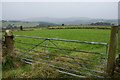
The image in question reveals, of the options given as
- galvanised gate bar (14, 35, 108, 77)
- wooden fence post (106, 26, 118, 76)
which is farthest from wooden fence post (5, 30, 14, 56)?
→ wooden fence post (106, 26, 118, 76)

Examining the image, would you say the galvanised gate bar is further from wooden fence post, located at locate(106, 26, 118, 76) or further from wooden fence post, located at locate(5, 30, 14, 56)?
wooden fence post, located at locate(5, 30, 14, 56)

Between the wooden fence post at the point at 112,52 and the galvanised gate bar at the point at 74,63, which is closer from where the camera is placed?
the wooden fence post at the point at 112,52

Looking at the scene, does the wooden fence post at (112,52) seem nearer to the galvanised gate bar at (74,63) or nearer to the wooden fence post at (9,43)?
the galvanised gate bar at (74,63)

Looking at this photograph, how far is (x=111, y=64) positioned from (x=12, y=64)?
3.98 m

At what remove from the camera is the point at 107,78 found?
Answer: 11.8ft

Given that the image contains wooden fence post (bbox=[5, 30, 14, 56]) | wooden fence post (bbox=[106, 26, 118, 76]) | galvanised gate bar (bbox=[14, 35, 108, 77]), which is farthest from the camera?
wooden fence post (bbox=[5, 30, 14, 56])

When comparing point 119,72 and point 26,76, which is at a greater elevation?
point 119,72

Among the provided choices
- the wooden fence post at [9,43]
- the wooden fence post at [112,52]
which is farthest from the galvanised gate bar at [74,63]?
the wooden fence post at [9,43]

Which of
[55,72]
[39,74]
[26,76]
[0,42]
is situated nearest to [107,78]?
[55,72]

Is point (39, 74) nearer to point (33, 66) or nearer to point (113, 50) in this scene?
point (33, 66)

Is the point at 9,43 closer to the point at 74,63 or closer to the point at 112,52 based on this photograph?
the point at 74,63

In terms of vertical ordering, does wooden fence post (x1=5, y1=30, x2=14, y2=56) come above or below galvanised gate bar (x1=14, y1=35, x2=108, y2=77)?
above

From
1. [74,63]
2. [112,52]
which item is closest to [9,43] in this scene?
[74,63]

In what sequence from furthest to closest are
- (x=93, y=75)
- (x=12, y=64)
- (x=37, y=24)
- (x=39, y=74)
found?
(x=37, y=24)
(x=12, y=64)
(x=39, y=74)
(x=93, y=75)
